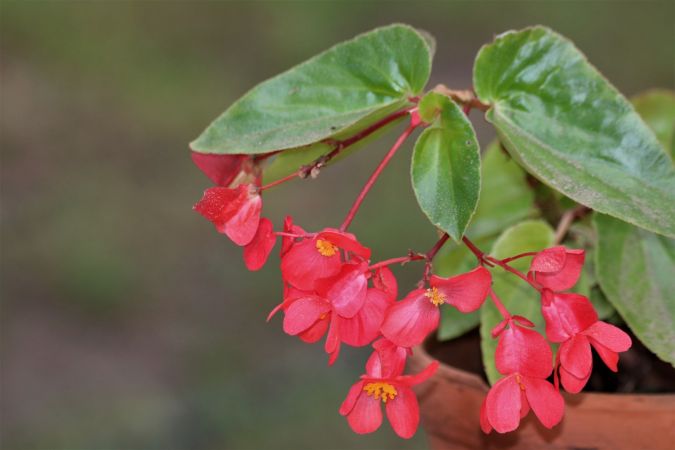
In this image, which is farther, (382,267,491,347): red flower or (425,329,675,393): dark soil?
(425,329,675,393): dark soil

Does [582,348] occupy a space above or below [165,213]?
above

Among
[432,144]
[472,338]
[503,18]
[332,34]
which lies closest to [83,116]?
[332,34]

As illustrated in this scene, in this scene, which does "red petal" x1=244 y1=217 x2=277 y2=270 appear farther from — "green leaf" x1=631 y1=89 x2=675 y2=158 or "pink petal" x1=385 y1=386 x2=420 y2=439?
"green leaf" x1=631 y1=89 x2=675 y2=158

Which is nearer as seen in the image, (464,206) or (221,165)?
(464,206)

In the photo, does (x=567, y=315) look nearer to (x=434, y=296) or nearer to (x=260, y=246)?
(x=434, y=296)

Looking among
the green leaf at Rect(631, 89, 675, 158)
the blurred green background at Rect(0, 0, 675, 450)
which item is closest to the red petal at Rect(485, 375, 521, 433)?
the green leaf at Rect(631, 89, 675, 158)

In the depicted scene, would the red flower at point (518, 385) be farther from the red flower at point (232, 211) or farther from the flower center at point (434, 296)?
the red flower at point (232, 211)

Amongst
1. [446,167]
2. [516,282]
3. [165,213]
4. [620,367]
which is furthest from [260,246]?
[165,213]

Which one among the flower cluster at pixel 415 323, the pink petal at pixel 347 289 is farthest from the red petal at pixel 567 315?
the pink petal at pixel 347 289
